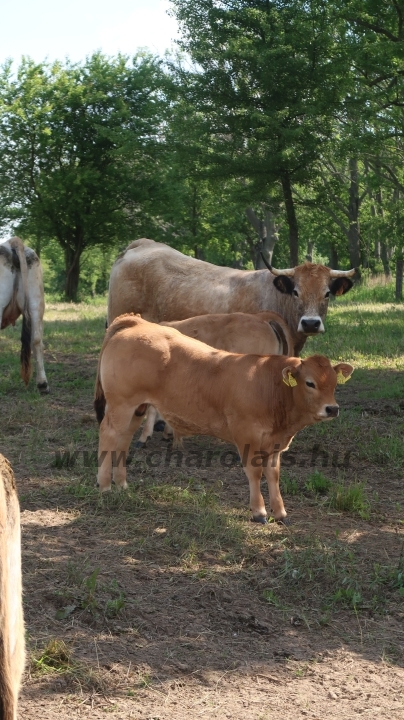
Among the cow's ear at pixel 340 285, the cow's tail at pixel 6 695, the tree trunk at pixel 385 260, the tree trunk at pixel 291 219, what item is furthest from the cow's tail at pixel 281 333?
the tree trunk at pixel 385 260

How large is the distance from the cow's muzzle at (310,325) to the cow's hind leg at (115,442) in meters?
2.60

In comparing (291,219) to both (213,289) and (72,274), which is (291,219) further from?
(72,274)

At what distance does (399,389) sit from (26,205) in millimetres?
26505

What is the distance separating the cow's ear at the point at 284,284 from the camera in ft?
31.2

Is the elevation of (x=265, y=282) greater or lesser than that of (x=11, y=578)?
greater

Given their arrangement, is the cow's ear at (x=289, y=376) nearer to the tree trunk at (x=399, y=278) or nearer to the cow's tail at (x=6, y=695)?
the cow's tail at (x=6, y=695)

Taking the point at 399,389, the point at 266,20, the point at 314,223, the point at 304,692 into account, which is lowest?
the point at 304,692

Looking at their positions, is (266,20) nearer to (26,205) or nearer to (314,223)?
(26,205)

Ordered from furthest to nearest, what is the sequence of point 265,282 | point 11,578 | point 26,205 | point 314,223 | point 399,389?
point 314,223
point 26,205
point 399,389
point 265,282
point 11,578

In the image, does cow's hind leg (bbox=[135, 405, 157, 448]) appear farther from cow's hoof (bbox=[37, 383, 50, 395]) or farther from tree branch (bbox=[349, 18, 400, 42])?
tree branch (bbox=[349, 18, 400, 42])

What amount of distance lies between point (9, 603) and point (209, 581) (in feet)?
9.03

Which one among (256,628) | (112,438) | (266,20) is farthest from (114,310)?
(266,20)

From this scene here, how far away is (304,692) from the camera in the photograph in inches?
161

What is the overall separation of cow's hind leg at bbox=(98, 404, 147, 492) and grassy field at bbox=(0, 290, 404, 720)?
0.52 feet
